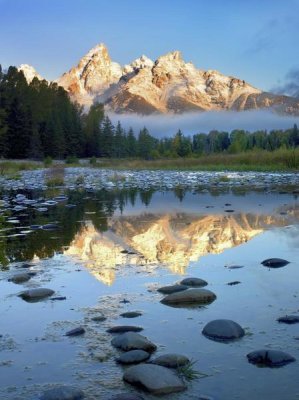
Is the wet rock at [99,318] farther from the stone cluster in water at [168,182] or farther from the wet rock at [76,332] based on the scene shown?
the stone cluster in water at [168,182]

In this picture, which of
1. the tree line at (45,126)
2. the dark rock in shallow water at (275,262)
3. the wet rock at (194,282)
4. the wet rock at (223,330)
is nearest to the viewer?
the wet rock at (223,330)

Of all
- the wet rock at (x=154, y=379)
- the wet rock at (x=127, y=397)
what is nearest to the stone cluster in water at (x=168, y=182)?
the wet rock at (x=154, y=379)

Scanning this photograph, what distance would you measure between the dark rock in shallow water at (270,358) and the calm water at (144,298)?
0.07 meters

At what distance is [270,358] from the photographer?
373cm

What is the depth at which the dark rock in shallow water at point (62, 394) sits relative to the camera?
322 cm

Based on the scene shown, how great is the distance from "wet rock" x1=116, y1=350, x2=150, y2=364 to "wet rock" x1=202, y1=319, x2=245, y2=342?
655 millimetres

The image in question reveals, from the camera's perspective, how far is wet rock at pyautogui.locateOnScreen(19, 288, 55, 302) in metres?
5.52

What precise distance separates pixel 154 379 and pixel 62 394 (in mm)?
614

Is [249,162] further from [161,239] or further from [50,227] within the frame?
[161,239]

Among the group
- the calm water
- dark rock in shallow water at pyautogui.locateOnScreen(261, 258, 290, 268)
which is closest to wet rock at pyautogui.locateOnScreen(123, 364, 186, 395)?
the calm water

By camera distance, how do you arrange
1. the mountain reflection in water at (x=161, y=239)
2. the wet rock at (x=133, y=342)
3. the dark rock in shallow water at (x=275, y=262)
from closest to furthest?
1. the wet rock at (x=133, y=342)
2. the dark rock in shallow water at (x=275, y=262)
3. the mountain reflection in water at (x=161, y=239)

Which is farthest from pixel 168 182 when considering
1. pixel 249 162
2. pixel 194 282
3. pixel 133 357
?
pixel 133 357

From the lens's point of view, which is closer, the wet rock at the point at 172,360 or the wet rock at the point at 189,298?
the wet rock at the point at 172,360

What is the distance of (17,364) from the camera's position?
151 inches
